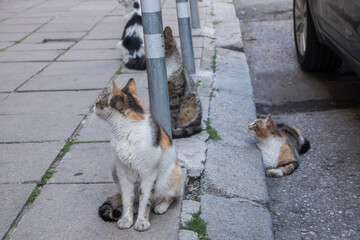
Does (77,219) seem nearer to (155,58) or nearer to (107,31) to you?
(155,58)

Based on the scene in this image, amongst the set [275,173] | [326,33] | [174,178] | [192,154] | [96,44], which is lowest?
[275,173]

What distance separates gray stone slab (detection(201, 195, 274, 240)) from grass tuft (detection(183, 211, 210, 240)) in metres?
0.03

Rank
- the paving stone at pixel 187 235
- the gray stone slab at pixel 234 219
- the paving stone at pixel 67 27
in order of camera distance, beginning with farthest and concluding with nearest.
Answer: the paving stone at pixel 67 27, the gray stone slab at pixel 234 219, the paving stone at pixel 187 235

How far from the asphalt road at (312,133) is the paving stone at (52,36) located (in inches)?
112

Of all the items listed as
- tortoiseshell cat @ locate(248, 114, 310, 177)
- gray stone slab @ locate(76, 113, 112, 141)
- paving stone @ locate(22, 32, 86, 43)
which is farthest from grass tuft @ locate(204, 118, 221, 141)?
paving stone @ locate(22, 32, 86, 43)

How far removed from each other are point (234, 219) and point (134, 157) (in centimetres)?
84

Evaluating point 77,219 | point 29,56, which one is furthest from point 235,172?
point 29,56

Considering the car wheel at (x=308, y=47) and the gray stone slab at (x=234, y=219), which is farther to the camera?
the car wheel at (x=308, y=47)

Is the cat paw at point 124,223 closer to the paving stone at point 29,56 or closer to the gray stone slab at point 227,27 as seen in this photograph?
the paving stone at point 29,56

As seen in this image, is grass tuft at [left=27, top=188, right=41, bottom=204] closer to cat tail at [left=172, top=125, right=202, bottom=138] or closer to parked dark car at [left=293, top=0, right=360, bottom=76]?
cat tail at [left=172, top=125, right=202, bottom=138]

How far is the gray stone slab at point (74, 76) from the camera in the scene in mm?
6207

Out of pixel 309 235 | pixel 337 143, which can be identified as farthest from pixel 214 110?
pixel 309 235

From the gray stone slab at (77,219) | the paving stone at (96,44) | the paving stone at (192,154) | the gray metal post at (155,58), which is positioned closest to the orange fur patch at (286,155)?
the paving stone at (192,154)

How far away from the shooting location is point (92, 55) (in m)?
7.50
